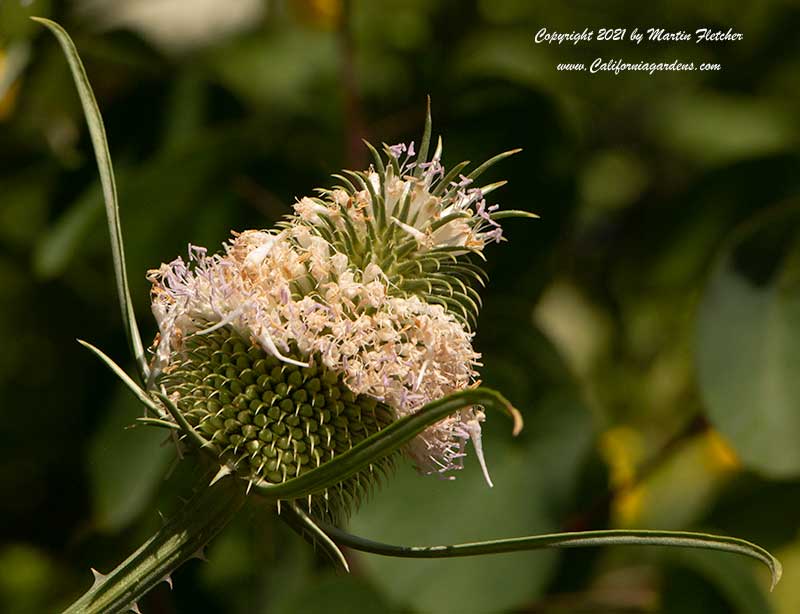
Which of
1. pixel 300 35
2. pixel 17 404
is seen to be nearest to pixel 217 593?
pixel 17 404

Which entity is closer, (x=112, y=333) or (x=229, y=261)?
(x=229, y=261)

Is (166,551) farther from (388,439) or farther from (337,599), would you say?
(337,599)

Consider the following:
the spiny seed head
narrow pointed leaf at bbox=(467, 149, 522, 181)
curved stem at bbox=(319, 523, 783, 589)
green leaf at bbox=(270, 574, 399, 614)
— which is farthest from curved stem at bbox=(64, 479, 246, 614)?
green leaf at bbox=(270, 574, 399, 614)

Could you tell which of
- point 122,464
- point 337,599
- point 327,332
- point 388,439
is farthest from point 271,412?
point 122,464

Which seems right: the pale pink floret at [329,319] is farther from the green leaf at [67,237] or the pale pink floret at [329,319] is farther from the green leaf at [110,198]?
the green leaf at [67,237]

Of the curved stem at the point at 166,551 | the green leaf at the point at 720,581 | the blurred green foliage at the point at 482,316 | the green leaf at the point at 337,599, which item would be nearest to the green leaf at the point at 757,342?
the blurred green foliage at the point at 482,316

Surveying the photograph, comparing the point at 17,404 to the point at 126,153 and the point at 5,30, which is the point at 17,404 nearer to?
the point at 126,153
